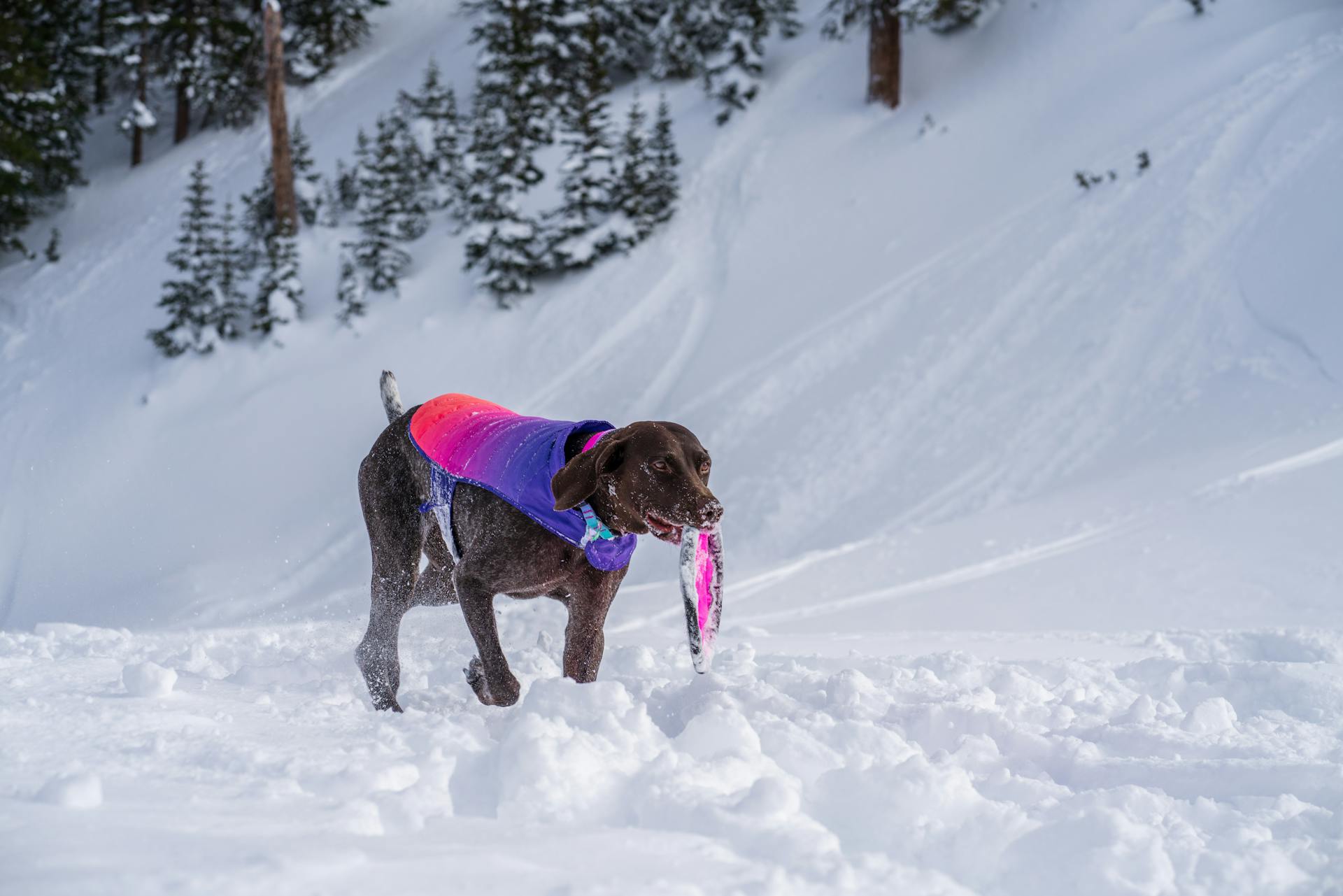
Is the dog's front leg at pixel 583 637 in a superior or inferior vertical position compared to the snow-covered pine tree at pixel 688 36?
superior

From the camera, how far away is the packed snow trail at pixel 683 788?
5.60 feet

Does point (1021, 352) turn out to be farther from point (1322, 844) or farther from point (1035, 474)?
point (1322, 844)

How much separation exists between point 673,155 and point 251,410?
7.32m

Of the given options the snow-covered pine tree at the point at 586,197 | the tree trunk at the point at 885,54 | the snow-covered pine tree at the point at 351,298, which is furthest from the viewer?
the tree trunk at the point at 885,54

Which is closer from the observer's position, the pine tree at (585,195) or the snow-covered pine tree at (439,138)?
the pine tree at (585,195)

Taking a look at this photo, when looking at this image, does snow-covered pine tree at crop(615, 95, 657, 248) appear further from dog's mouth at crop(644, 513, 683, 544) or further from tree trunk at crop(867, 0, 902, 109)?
dog's mouth at crop(644, 513, 683, 544)

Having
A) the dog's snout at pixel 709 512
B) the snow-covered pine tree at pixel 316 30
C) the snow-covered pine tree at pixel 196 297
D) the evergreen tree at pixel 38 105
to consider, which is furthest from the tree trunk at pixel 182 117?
the dog's snout at pixel 709 512

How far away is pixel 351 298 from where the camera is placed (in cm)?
1446

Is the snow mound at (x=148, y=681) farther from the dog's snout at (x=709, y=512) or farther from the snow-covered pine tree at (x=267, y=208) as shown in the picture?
the snow-covered pine tree at (x=267, y=208)

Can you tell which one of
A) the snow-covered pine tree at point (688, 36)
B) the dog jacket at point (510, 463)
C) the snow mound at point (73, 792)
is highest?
the snow mound at point (73, 792)

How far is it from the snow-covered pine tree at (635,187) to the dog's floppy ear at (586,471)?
38.4 feet

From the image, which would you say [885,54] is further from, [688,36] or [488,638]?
[488,638]

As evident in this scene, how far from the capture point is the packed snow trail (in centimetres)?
171

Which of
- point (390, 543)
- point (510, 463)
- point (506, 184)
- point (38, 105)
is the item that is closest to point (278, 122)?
point (506, 184)
